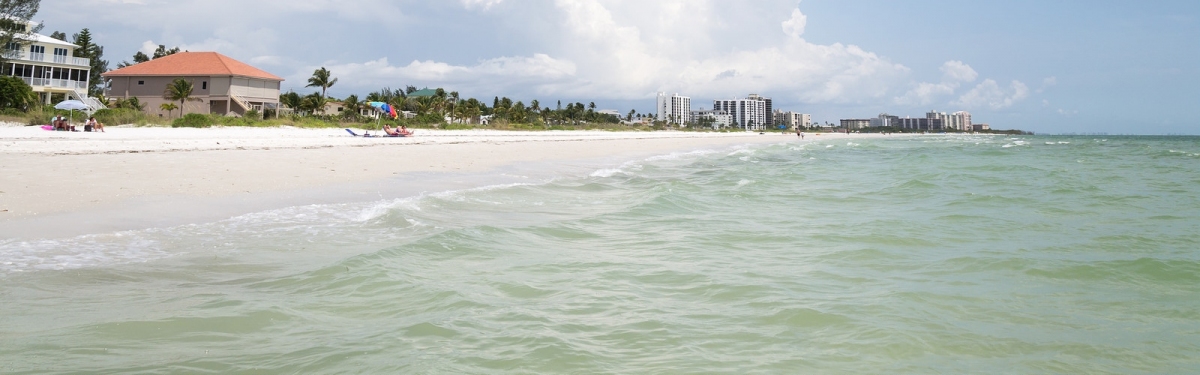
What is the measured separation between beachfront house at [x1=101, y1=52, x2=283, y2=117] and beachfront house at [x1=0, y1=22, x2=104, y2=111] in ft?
8.63

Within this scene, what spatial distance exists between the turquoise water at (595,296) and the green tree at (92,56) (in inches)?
2424

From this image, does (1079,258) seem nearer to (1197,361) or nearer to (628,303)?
(1197,361)

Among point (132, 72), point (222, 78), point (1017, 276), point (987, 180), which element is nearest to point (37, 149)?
point (1017, 276)

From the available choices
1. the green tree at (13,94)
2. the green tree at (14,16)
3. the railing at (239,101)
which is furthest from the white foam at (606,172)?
the green tree at (14,16)

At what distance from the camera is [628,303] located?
4.52 metres

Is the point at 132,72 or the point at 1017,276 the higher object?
the point at 132,72

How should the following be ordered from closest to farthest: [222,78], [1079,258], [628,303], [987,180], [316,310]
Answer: [316,310], [628,303], [1079,258], [987,180], [222,78]

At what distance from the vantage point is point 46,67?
150ft

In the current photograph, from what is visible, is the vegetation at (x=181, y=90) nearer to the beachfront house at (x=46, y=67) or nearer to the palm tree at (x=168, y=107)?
the palm tree at (x=168, y=107)

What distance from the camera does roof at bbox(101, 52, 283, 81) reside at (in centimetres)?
4441

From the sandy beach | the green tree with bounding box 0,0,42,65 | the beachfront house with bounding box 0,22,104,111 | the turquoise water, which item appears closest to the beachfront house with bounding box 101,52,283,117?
the beachfront house with bounding box 0,22,104,111

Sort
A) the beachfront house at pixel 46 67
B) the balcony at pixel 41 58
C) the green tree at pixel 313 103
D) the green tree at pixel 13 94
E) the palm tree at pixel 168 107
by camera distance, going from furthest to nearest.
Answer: the green tree at pixel 313 103 → the beachfront house at pixel 46 67 → the balcony at pixel 41 58 → the palm tree at pixel 168 107 → the green tree at pixel 13 94

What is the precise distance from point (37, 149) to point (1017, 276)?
16870 mm

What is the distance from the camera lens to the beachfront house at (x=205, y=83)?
4409 cm
